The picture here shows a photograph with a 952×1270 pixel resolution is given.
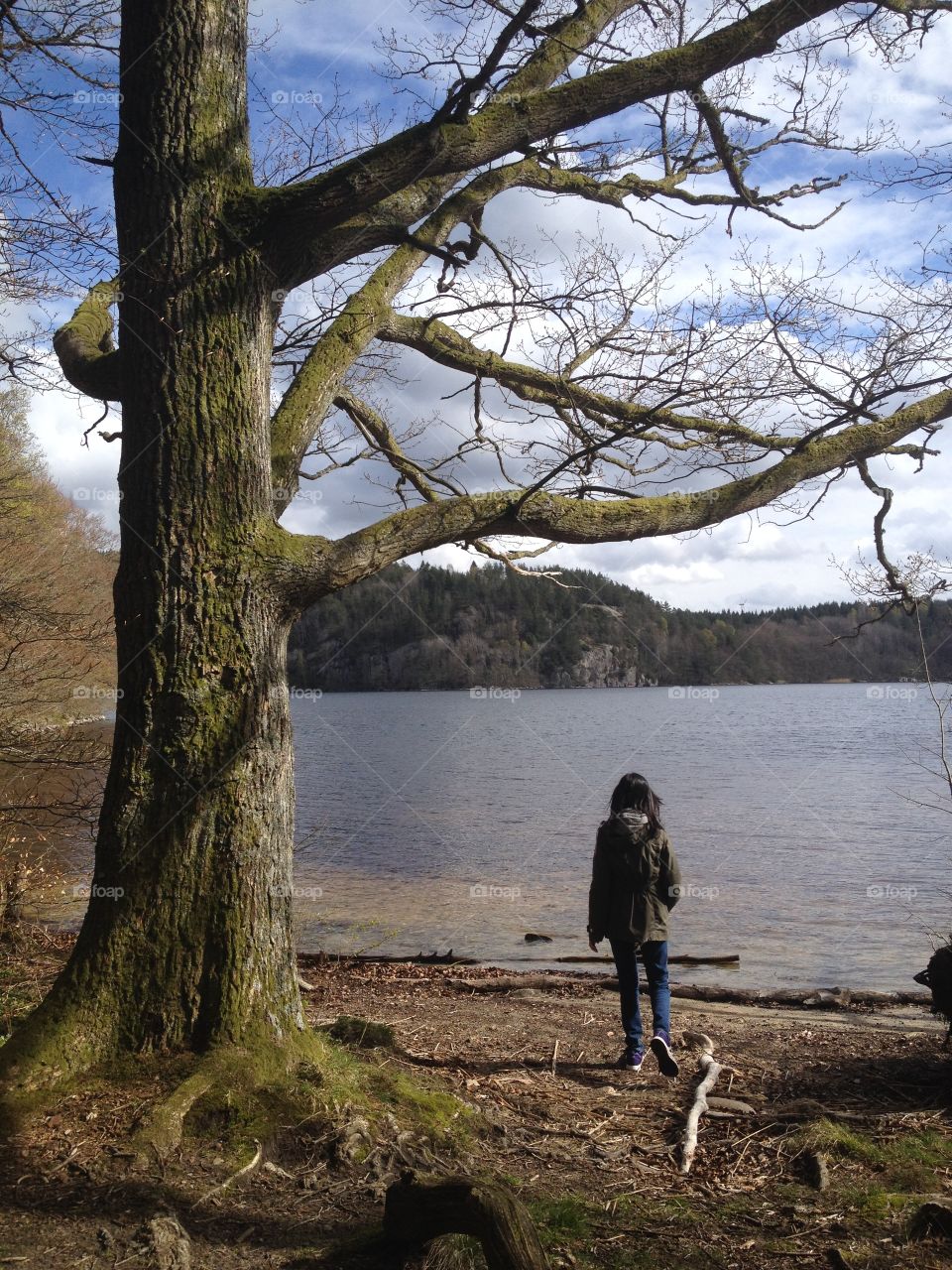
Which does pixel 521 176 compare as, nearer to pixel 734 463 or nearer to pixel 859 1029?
pixel 734 463

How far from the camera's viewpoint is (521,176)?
268 inches

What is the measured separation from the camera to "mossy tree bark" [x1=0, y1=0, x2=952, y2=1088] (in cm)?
458

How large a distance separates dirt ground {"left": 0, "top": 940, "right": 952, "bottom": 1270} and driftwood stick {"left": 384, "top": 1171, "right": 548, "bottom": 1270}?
5.6 inches

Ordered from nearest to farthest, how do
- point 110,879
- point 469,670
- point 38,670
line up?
point 110,879 → point 38,670 → point 469,670

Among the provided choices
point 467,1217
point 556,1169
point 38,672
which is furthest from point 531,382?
point 38,672

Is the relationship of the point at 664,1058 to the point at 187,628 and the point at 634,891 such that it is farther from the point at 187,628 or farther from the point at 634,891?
the point at 187,628

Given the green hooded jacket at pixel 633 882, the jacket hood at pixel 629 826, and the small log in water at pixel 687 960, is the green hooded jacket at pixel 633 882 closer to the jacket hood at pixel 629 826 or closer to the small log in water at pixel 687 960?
the jacket hood at pixel 629 826

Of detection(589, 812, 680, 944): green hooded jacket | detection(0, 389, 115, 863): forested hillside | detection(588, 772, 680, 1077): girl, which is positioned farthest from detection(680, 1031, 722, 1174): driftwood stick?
detection(0, 389, 115, 863): forested hillside

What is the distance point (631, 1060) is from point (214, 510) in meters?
Answer: 4.47

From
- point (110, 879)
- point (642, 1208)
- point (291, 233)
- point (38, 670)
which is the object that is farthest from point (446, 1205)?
point (38, 670)

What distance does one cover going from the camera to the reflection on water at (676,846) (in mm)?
13734

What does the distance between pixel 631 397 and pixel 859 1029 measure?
5812mm

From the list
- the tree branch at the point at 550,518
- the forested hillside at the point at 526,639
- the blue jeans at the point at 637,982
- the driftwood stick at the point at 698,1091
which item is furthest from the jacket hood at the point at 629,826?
the forested hillside at the point at 526,639

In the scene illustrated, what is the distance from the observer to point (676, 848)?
22.0 m
